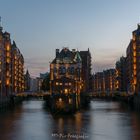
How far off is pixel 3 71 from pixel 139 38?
198ft

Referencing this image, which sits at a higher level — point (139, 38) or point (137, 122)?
point (139, 38)

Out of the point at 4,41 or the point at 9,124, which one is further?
the point at 4,41

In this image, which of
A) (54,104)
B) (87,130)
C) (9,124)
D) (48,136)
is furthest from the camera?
(54,104)

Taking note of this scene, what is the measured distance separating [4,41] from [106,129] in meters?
104

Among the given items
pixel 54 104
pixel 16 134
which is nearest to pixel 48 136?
pixel 16 134

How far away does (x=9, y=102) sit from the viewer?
623 feet

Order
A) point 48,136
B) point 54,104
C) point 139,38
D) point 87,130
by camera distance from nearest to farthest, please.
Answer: point 48,136 < point 87,130 < point 54,104 < point 139,38

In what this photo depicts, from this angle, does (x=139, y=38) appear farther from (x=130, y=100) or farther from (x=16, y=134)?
(x=16, y=134)

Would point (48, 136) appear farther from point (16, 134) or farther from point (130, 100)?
point (130, 100)

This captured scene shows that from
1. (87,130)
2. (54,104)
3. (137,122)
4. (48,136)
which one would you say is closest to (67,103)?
(54,104)

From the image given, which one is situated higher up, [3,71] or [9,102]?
[3,71]

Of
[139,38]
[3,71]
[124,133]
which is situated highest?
[139,38]

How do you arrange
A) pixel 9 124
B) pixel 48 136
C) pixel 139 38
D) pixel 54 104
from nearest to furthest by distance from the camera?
pixel 48 136 → pixel 9 124 → pixel 54 104 → pixel 139 38

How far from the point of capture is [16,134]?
8538 centimetres
